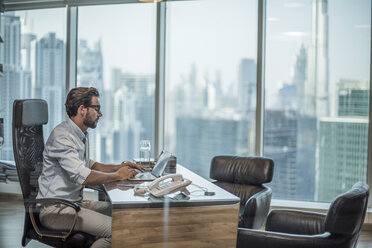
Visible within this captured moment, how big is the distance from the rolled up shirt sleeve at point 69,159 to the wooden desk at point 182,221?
0.21 m

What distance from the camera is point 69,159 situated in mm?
2400

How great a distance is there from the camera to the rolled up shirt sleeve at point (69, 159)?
239 cm

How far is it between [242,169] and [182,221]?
1342 millimetres

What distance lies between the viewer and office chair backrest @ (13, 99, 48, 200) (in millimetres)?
2383

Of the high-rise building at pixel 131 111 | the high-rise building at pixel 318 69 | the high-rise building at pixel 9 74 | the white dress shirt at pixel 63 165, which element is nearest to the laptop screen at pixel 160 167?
the high-rise building at pixel 131 111

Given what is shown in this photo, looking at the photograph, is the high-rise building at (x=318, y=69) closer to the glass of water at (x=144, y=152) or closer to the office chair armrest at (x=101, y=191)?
the glass of water at (x=144, y=152)

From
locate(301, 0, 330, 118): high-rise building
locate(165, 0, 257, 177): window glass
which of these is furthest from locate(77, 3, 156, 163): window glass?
locate(301, 0, 330, 118): high-rise building

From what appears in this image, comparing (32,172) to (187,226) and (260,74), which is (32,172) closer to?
(187,226)

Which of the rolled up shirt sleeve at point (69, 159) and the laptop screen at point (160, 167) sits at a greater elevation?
the rolled up shirt sleeve at point (69, 159)

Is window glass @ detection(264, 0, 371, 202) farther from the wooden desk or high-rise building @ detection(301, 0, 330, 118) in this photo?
the wooden desk

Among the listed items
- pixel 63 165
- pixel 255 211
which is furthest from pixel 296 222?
pixel 63 165

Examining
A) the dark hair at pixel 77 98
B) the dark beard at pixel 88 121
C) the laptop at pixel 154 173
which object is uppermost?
the dark hair at pixel 77 98

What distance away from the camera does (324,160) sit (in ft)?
13.4

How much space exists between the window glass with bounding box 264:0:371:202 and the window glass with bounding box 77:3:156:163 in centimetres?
115
